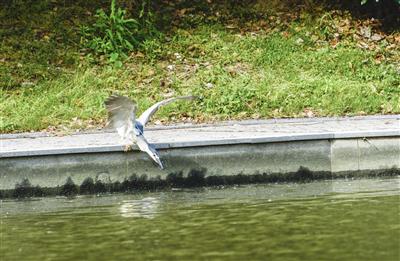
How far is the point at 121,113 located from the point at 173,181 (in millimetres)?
1034

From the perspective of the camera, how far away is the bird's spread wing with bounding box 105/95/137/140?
1265 cm

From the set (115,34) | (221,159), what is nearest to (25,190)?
(221,159)

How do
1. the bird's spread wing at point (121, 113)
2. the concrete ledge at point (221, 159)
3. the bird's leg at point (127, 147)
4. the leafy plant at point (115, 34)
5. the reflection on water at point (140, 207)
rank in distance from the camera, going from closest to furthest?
the reflection on water at point (140, 207) → the concrete ledge at point (221, 159) → the bird's leg at point (127, 147) → the bird's spread wing at point (121, 113) → the leafy plant at point (115, 34)

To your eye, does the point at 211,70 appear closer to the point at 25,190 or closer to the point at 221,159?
the point at 221,159

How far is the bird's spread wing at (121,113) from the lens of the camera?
12.6 m

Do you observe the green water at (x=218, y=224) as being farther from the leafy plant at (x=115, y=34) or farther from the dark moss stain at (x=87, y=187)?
the leafy plant at (x=115, y=34)

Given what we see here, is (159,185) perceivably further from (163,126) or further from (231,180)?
(163,126)

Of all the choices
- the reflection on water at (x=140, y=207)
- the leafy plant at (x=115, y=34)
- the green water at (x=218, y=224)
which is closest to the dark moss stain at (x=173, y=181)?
the green water at (x=218, y=224)

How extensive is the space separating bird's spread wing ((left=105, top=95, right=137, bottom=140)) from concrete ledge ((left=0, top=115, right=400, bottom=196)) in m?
0.29

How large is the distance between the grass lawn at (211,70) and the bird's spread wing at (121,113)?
3073 millimetres

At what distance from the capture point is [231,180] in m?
12.5

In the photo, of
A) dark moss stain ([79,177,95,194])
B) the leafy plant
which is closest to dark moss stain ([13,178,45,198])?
dark moss stain ([79,177,95,194])

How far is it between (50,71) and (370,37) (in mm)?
5587

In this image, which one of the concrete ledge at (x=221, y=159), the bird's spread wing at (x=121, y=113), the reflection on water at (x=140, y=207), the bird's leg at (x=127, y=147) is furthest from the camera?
the bird's spread wing at (x=121, y=113)
